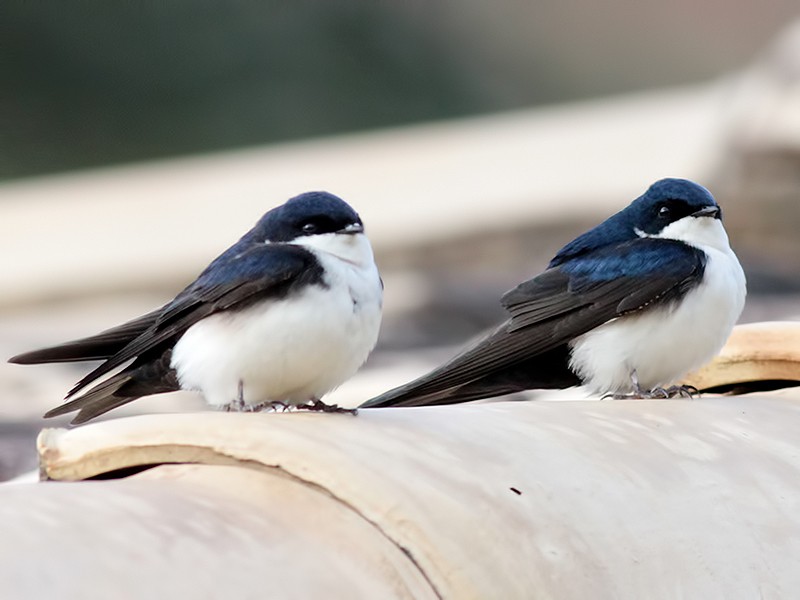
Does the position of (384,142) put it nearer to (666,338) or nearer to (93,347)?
(666,338)

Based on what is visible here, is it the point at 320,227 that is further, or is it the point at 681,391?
the point at 681,391

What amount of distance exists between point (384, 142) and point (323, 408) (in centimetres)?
981

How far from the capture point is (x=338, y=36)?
16766mm

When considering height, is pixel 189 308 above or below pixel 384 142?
below

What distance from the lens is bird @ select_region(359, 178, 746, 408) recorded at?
269 centimetres

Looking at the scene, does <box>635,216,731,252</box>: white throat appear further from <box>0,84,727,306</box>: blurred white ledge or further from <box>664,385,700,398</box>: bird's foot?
<box>0,84,727,306</box>: blurred white ledge

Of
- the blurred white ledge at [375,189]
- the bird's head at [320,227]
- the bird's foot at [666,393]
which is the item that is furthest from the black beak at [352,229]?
the blurred white ledge at [375,189]

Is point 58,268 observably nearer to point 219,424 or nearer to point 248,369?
point 248,369

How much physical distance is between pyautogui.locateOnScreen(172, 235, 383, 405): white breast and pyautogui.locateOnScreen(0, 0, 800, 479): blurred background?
1.37 m

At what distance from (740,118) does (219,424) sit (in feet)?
18.7

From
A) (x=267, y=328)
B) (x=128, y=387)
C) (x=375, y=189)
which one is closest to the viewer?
(x=267, y=328)

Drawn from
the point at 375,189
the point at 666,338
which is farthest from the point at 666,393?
the point at 375,189

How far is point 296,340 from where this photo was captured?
2.14 metres

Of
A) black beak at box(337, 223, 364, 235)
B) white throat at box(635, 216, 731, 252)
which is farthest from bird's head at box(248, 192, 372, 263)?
white throat at box(635, 216, 731, 252)
